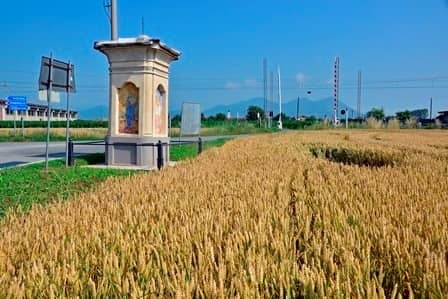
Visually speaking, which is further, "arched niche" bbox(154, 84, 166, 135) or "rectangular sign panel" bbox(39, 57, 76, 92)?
"arched niche" bbox(154, 84, 166, 135)

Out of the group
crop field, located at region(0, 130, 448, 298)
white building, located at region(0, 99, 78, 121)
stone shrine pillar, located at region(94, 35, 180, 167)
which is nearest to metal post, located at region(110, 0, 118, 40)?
stone shrine pillar, located at region(94, 35, 180, 167)

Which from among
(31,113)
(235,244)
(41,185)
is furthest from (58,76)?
(31,113)

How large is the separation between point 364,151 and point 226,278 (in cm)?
733

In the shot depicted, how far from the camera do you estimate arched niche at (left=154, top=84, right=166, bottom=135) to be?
1172 centimetres

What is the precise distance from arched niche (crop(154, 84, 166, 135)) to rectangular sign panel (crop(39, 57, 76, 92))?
234 cm

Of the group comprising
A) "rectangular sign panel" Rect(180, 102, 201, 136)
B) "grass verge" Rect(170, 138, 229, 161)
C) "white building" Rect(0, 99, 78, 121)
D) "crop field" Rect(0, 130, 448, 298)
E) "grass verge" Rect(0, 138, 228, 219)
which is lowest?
"grass verge" Rect(0, 138, 228, 219)

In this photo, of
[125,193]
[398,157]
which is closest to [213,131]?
[398,157]

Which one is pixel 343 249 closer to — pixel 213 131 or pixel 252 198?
pixel 252 198

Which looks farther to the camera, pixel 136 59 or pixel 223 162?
pixel 136 59

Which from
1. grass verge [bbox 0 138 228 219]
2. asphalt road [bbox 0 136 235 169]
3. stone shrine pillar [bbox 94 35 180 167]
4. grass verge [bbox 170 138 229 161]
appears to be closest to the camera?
grass verge [bbox 0 138 228 219]

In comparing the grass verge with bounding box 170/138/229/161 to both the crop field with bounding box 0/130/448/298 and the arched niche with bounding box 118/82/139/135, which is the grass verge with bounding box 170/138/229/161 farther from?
the crop field with bounding box 0/130/448/298

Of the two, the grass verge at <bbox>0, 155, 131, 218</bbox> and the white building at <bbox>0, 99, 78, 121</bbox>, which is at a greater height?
the white building at <bbox>0, 99, 78, 121</bbox>

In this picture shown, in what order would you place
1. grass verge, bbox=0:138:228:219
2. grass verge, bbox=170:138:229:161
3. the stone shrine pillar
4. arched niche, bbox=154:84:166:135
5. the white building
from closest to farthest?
1. grass verge, bbox=0:138:228:219
2. the stone shrine pillar
3. arched niche, bbox=154:84:166:135
4. grass verge, bbox=170:138:229:161
5. the white building

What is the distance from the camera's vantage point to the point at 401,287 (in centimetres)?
175
